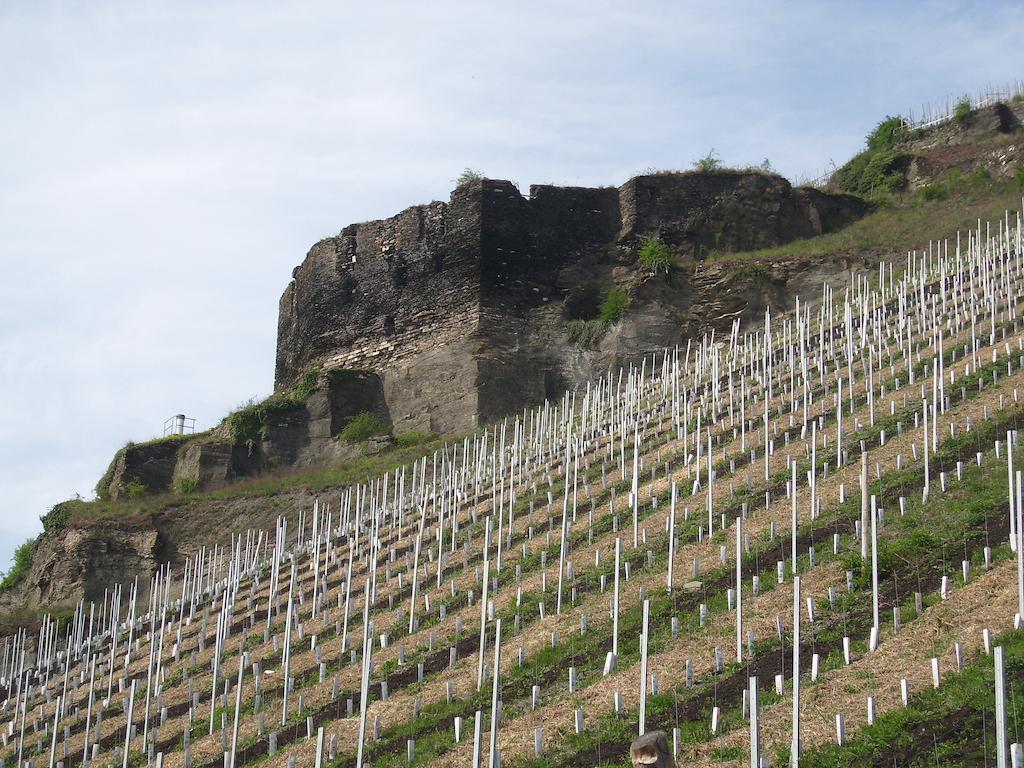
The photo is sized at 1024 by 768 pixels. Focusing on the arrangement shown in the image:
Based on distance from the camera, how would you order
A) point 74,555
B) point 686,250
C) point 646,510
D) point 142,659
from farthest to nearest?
point 686,250
point 74,555
point 142,659
point 646,510

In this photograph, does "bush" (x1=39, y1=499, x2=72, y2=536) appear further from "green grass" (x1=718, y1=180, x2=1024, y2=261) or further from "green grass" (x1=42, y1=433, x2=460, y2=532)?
"green grass" (x1=718, y1=180, x2=1024, y2=261)

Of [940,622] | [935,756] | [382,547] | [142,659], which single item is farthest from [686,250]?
[935,756]

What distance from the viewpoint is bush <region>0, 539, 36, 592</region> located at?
34.9 m

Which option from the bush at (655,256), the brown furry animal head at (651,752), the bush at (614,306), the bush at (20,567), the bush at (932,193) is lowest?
the bush at (20,567)

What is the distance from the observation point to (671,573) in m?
17.9

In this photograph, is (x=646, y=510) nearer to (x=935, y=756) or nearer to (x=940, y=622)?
(x=940, y=622)

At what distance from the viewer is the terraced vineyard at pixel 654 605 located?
13.8 m

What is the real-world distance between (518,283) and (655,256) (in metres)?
4.33

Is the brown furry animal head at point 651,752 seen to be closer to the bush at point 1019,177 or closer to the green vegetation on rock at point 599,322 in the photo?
the green vegetation on rock at point 599,322

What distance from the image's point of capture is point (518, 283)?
138 ft

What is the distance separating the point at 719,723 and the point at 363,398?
2805cm

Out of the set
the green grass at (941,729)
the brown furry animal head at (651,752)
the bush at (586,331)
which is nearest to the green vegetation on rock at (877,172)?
the bush at (586,331)

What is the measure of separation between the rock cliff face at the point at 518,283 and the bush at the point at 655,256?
361 mm

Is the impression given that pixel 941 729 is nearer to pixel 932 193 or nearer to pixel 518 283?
pixel 518 283
